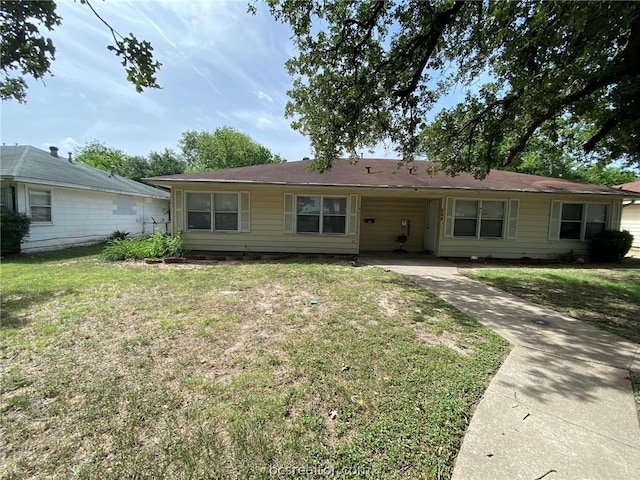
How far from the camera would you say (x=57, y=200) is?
1130 cm

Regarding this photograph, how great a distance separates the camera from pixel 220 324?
4.03m

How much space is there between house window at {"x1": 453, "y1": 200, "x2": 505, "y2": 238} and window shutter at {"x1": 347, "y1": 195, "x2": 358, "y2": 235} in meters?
3.59

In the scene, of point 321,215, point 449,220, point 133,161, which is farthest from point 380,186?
point 133,161

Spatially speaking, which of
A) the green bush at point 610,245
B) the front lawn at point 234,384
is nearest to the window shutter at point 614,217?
the green bush at point 610,245

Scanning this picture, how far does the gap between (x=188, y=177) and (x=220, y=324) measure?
22.9 ft

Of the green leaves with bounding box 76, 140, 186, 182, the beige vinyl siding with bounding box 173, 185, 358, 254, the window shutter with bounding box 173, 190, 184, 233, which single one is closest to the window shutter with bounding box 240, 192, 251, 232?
the beige vinyl siding with bounding box 173, 185, 358, 254

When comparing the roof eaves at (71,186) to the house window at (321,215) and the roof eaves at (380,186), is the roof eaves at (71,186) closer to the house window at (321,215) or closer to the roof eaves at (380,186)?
the roof eaves at (380,186)

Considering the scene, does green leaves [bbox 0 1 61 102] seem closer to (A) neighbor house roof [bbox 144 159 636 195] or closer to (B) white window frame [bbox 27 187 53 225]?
(A) neighbor house roof [bbox 144 159 636 195]

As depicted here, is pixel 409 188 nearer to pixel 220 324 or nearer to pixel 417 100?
pixel 417 100

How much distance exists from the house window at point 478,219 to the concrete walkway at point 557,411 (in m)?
6.46

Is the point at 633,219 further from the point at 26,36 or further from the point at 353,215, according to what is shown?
the point at 26,36

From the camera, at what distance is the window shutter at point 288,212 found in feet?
33.1

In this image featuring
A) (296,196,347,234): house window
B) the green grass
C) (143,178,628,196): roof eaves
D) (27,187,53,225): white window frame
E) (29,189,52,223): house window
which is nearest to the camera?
the green grass

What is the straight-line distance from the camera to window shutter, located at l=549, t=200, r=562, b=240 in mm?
10203
